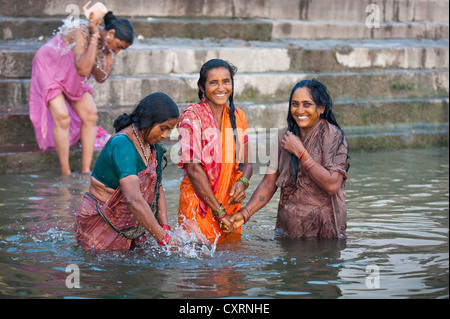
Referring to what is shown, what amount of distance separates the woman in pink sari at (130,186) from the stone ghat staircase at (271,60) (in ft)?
10.1

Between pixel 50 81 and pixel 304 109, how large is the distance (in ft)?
11.1

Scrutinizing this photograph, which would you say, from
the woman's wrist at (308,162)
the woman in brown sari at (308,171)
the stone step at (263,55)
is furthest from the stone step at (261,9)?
the woman's wrist at (308,162)

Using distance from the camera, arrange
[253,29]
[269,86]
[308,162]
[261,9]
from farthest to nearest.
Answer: [261,9] < [253,29] < [269,86] < [308,162]

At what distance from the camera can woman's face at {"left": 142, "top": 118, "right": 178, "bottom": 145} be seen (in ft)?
14.4

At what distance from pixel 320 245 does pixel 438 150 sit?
16.3 ft

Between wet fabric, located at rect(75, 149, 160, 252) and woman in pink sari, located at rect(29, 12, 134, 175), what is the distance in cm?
272

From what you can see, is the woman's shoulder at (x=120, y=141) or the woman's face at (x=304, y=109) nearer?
the woman's shoulder at (x=120, y=141)

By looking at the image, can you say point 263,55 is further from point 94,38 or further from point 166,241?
point 166,241

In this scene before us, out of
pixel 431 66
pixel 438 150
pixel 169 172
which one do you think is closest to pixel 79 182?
pixel 169 172

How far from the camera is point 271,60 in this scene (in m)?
9.30

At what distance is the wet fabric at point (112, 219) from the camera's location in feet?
14.8

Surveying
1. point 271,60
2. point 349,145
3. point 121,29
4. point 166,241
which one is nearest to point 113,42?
point 121,29

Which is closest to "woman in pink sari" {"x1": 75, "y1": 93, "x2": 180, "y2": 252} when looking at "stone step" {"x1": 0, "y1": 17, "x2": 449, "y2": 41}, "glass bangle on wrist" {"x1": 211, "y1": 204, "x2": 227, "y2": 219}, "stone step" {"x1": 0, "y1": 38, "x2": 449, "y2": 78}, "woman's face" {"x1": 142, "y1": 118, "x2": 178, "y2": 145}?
"woman's face" {"x1": 142, "y1": 118, "x2": 178, "y2": 145}

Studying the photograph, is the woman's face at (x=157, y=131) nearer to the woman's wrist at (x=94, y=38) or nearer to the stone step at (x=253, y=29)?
the woman's wrist at (x=94, y=38)
